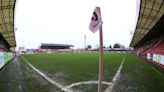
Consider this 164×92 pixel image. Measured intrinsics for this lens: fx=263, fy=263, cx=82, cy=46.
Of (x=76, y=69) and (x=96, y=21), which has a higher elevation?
(x=96, y=21)

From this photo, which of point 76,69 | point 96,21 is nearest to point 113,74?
point 76,69

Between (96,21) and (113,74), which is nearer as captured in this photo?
(96,21)

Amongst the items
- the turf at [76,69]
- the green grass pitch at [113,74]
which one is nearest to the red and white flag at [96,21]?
the green grass pitch at [113,74]

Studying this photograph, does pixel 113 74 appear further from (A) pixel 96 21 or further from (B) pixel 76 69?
(A) pixel 96 21

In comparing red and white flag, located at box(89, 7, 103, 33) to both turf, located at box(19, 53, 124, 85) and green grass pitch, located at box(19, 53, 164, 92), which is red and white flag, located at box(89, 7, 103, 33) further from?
turf, located at box(19, 53, 124, 85)

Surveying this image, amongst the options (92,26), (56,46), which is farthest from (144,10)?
(56,46)

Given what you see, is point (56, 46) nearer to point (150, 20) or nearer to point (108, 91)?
point (150, 20)

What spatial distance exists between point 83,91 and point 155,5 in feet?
73.7

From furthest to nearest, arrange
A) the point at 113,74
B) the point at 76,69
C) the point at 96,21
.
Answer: the point at 76,69 → the point at 113,74 → the point at 96,21

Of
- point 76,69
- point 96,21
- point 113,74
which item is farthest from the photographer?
point 76,69

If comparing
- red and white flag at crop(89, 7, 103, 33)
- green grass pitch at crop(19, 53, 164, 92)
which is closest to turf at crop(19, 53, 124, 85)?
green grass pitch at crop(19, 53, 164, 92)

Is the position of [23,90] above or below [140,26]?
below

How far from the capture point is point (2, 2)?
28359 millimetres

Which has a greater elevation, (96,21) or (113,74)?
(96,21)
